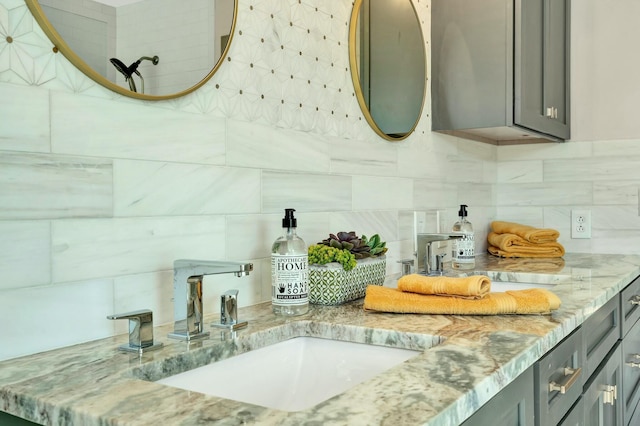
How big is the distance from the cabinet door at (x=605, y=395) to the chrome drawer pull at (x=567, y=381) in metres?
0.14

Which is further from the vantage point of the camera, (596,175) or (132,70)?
(596,175)

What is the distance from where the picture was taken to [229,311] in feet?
3.88

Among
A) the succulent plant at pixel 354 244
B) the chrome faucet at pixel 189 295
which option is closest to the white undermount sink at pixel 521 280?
the succulent plant at pixel 354 244

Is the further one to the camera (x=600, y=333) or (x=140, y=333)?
(x=600, y=333)

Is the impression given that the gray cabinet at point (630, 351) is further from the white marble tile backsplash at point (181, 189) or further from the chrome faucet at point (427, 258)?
the white marble tile backsplash at point (181, 189)

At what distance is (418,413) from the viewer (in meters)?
0.70

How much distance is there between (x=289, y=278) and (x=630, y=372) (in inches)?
54.9

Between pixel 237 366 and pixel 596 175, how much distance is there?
6.94 feet

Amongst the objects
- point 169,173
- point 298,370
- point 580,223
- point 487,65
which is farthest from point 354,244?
point 580,223

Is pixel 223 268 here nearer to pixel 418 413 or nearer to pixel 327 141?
pixel 418 413

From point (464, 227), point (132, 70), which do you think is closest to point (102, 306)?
point (132, 70)

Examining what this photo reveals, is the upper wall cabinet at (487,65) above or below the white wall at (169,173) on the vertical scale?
above

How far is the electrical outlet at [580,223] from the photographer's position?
2.68m

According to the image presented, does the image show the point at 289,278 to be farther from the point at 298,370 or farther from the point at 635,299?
the point at 635,299
